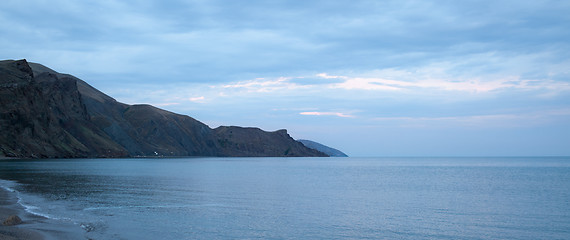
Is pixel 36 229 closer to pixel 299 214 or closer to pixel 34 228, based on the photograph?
pixel 34 228

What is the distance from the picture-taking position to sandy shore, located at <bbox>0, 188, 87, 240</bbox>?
762 inches

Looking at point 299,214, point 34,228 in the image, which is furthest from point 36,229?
point 299,214

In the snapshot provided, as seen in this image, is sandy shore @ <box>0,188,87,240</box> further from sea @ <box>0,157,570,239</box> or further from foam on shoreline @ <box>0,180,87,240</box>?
sea @ <box>0,157,570,239</box>

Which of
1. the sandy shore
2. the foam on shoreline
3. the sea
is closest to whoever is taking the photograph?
the sandy shore

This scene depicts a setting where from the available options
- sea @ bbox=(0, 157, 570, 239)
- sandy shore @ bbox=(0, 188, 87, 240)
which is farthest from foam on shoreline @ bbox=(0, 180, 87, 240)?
sea @ bbox=(0, 157, 570, 239)

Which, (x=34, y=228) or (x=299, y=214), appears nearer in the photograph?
(x=34, y=228)

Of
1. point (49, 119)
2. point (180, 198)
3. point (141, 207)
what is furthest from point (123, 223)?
point (49, 119)

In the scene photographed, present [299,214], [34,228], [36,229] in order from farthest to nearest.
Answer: [299,214]
[34,228]
[36,229]

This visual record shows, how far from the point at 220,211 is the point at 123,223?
724 centimetres

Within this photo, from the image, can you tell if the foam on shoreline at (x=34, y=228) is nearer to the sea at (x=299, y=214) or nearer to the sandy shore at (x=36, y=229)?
the sandy shore at (x=36, y=229)

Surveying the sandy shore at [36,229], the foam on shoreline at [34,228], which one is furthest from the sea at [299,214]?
the sandy shore at [36,229]

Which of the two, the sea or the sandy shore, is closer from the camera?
the sandy shore

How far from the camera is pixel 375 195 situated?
44.8 meters

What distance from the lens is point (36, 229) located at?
21.5 metres
